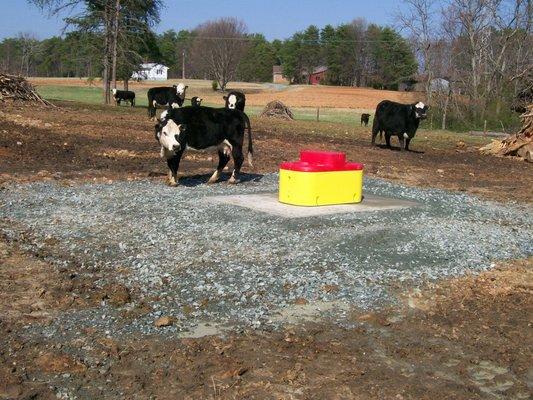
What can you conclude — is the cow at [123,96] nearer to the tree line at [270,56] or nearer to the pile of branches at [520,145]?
the pile of branches at [520,145]

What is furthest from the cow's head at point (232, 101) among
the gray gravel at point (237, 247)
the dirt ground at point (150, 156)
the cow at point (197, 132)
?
the gray gravel at point (237, 247)

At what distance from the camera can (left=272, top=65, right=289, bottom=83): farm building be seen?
145 metres

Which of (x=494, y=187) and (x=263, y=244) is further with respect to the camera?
(x=494, y=187)

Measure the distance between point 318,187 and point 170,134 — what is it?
2982 millimetres

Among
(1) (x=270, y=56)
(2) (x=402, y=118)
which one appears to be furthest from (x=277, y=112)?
(1) (x=270, y=56)

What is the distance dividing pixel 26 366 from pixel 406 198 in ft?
27.7

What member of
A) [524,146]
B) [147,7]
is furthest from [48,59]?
[524,146]

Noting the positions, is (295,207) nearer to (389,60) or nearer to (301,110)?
(301,110)

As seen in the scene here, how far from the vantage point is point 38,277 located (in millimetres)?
7031

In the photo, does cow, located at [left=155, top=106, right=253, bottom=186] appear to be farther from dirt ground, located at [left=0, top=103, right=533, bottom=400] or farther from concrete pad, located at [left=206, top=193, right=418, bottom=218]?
dirt ground, located at [left=0, top=103, right=533, bottom=400]

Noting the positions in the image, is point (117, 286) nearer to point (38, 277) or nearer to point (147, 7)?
point (38, 277)

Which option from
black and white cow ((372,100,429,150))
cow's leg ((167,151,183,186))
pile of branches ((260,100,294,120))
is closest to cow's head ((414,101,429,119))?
black and white cow ((372,100,429,150))

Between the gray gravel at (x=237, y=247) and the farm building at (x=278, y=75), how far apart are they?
136 metres

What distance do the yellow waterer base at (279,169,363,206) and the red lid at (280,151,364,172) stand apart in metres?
0.09
